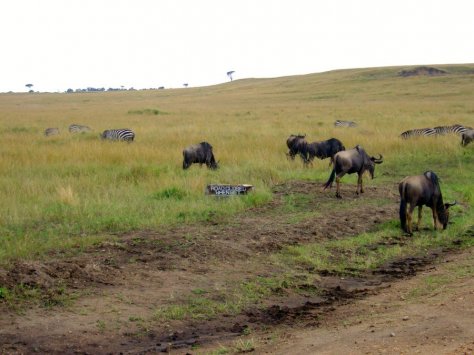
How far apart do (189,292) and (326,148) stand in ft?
36.2

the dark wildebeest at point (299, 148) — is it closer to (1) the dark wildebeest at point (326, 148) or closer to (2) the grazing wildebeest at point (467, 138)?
(1) the dark wildebeest at point (326, 148)

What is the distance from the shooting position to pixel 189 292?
8156mm

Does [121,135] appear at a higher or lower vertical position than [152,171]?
higher

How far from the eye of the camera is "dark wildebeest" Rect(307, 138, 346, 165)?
18500mm

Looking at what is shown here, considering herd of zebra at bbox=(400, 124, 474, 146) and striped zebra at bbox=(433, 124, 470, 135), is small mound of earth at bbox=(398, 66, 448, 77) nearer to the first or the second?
striped zebra at bbox=(433, 124, 470, 135)

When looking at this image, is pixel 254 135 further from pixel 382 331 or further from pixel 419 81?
pixel 419 81

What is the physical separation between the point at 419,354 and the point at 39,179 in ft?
38.5

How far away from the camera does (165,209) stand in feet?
39.8

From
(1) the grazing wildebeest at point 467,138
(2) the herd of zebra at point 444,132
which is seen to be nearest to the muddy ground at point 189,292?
(1) the grazing wildebeest at point 467,138

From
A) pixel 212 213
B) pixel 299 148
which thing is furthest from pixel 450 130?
pixel 212 213

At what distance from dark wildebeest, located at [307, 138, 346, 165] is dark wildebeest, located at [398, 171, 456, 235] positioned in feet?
21.4

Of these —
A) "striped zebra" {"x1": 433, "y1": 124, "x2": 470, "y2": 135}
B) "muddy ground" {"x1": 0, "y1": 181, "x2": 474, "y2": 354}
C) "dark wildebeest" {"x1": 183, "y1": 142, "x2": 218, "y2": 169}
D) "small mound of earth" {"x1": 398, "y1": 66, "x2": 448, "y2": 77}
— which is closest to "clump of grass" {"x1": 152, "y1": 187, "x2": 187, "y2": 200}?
"muddy ground" {"x1": 0, "y1": 181, "x2": 474, "y2": 354}

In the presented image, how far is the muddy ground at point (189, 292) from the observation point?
653cm

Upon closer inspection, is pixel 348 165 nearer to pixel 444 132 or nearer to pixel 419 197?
→ pixel 419 197
